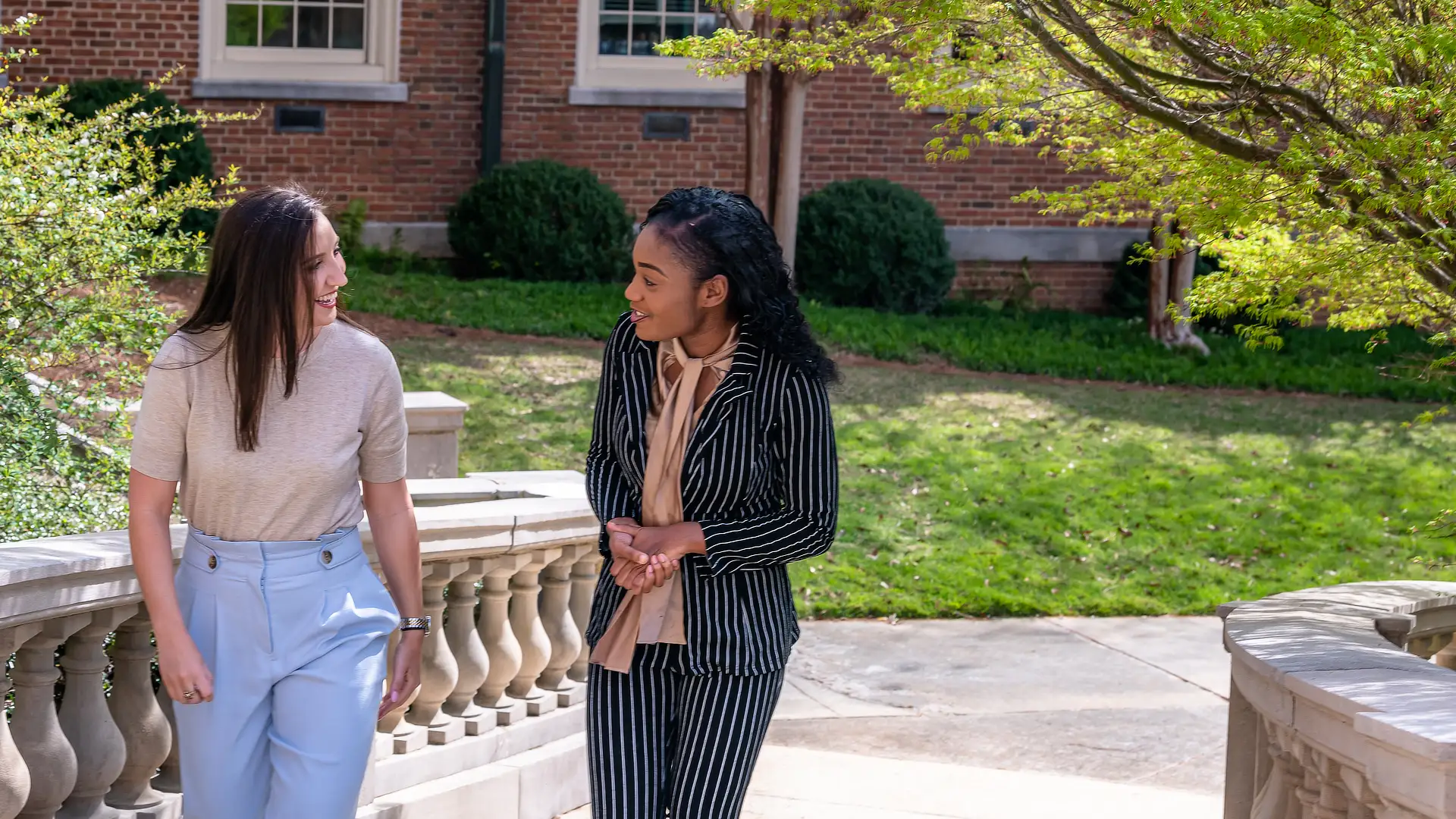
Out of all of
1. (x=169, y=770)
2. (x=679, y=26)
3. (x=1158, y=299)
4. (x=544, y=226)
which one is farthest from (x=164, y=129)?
(x=169, y=770)

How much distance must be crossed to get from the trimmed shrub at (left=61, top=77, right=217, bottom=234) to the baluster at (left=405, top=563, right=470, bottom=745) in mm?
10023

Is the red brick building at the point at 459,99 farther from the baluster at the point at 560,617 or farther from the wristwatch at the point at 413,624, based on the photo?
the wristwatch at the point at 413,624

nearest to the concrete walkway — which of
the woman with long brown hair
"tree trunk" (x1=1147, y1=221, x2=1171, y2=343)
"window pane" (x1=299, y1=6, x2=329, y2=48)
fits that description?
the woman with long brown hair

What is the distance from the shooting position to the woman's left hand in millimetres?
2955

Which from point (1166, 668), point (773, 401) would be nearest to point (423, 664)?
point (773, 401)

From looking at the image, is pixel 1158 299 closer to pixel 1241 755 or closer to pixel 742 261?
pixel 1241 755

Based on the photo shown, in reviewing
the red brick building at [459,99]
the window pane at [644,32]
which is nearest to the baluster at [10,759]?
the red brick building at [459,99]

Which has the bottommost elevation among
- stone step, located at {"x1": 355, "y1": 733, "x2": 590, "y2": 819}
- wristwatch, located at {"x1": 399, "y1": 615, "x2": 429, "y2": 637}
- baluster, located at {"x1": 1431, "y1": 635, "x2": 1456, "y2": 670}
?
stone step, located at {"x1": 355, "y1": 733, "x2": 590, "y2": 819}

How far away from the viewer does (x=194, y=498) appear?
273cm

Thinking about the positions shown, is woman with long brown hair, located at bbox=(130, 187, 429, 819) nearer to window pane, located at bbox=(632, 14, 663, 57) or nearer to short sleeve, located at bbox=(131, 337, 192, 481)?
short sleeve, located at bbox=(131, 337, 192, 481)

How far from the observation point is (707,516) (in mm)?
2955

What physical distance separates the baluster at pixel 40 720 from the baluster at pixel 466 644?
1.31 metres

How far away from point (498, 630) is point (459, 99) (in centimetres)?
1161

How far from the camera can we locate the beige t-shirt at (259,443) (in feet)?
8.82
